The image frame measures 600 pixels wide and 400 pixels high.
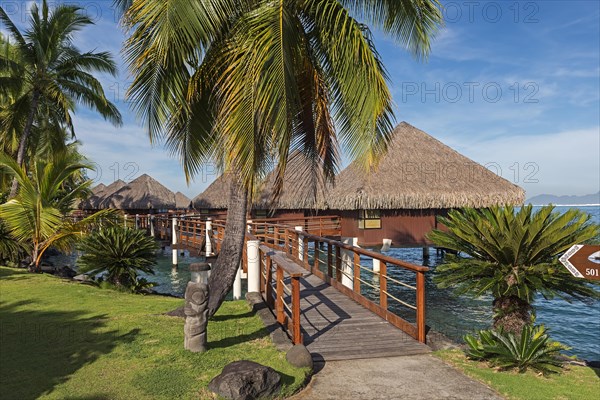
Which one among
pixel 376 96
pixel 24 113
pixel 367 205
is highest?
pixel 24 113

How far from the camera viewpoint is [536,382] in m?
5.05

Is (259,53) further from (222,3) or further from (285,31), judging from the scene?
(222,3)

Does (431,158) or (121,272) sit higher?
(431,158)

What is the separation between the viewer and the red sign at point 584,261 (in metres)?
3.70

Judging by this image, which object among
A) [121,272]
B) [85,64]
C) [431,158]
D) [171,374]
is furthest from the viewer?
[431,158]

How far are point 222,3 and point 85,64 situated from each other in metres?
15.6

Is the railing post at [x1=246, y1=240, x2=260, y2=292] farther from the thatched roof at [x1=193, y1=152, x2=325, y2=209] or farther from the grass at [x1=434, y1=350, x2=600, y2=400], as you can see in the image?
the grass at [x1=434, y1=350, x2=600, y2=400]

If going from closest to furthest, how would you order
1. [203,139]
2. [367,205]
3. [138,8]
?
[138,8]
[203,139]
[367,205]

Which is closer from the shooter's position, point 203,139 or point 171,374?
point 171,374

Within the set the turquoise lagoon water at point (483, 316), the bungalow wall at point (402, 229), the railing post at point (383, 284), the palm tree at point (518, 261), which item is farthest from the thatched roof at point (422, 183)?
the palm tree at point (518, 261)

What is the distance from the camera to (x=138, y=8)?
6426 mm

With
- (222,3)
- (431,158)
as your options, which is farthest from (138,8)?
(431,158)

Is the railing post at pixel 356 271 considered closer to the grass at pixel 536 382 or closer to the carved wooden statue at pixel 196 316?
the grass at pixel 536 382

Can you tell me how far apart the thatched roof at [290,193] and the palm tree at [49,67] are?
7.62 meters
